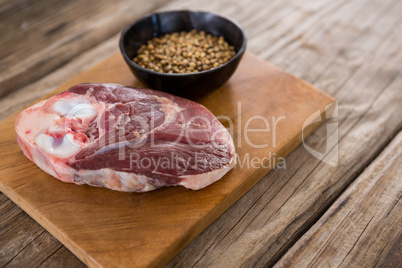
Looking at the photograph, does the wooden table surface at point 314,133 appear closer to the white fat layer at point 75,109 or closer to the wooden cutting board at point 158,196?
the wooden cutting board at point 158,196

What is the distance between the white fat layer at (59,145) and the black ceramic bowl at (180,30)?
48cm

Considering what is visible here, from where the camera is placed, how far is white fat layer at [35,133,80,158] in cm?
145

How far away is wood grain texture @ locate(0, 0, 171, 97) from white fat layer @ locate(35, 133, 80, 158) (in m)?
0.90

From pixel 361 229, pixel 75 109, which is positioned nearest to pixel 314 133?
pixel 361 229

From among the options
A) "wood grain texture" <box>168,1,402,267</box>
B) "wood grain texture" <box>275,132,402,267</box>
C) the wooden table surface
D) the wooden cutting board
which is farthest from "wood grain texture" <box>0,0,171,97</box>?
"wood grain texture" <box>275,132,402,267</box>

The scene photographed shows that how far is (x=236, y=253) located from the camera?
1.44 meters

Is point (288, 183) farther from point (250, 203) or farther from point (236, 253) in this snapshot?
point (236, 253)

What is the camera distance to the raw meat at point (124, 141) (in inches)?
56.0

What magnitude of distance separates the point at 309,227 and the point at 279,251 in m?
0.17

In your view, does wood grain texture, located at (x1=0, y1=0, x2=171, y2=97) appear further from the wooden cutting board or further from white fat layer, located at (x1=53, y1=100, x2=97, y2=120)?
white fat layer, located at (x1=53, y1=100, x2=97, y2=120)

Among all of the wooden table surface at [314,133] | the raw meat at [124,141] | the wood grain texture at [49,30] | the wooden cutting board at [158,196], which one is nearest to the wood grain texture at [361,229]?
the wooden table surface at [314,133]

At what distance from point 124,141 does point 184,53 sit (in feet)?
2.13

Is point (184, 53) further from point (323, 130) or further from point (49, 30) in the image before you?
point (49, 30)

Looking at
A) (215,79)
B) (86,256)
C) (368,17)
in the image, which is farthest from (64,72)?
(368,17)
